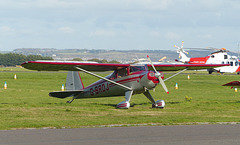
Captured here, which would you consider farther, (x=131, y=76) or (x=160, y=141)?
(x=131, y=76)

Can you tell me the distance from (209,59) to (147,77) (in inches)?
2166

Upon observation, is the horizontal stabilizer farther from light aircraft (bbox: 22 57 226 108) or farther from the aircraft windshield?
the aircraft windshield

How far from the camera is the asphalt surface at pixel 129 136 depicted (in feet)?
33.9


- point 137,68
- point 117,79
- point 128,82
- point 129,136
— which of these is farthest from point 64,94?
point 129,136

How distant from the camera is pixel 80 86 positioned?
2330cm

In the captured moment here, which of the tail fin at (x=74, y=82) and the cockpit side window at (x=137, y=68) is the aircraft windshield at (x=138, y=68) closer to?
the cockpit side window at (x=137, y=68)

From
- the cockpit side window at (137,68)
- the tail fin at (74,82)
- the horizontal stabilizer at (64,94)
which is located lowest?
the horizontal stabilizer at (64,94)

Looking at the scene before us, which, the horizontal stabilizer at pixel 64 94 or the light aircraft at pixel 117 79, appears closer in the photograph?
the light aircraft at pixel 117 79

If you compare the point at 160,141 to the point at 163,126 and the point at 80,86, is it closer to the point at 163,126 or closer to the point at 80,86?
the point at 163,126

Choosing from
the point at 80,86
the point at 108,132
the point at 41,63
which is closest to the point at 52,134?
the point at 108,132

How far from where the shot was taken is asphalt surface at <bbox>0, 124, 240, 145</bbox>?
10.3 meters

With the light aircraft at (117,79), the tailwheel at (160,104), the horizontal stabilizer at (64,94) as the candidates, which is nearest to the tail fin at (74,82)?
the light aircraft at (117,79)

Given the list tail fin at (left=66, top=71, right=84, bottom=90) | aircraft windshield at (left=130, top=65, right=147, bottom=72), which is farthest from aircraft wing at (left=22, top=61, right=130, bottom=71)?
tail fin at (left=66, top=71, right=84, bottom=90)

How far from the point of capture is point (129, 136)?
11328mm
